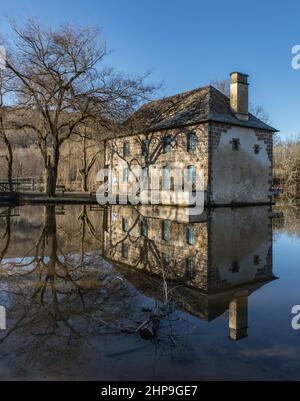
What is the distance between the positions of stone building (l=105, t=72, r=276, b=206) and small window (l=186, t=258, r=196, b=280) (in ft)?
49.4

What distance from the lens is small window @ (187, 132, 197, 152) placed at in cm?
2383

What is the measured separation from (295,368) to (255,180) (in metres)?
23.5

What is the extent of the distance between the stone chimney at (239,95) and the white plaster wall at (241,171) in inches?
46.8

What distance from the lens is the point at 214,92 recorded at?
26141 mm

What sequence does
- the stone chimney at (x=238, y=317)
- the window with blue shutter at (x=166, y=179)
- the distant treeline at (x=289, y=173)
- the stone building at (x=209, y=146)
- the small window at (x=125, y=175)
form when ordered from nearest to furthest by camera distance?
the stone chimney at (x=238, y=317)
the stone building at (x=209, y=146)
the window with blue shutter at (x=166, y=179)
the small window at (x=125, y=175)
the distant treeline at (x=289, y=173)

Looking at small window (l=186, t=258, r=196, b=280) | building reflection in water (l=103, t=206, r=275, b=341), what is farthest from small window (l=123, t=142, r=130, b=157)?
small window (l=186, t=258, r=196, b=280)

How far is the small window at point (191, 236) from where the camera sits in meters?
10.2

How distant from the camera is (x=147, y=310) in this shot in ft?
15.6

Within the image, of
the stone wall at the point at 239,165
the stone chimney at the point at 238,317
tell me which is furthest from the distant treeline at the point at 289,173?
the stone chimney at the point at 238,317

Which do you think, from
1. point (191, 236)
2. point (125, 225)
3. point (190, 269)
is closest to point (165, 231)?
point (191, 236)

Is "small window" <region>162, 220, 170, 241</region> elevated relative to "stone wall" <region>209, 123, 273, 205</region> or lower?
lower

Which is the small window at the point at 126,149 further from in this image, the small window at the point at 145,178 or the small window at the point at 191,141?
the small window at the point at 191,141

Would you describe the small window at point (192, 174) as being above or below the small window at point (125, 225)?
above

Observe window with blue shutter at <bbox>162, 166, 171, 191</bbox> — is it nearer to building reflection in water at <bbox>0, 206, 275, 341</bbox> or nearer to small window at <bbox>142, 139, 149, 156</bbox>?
small window at <bbox>142, 139, 149, 156</bbox>
